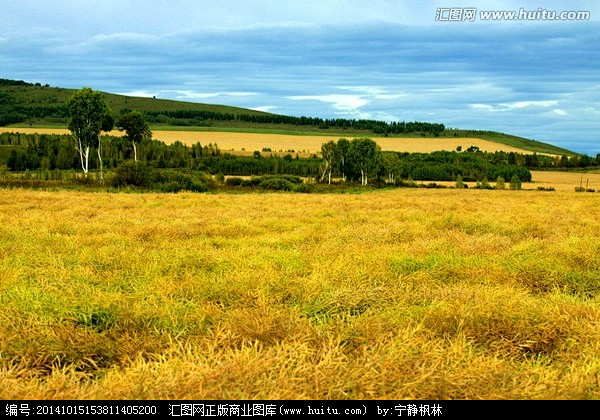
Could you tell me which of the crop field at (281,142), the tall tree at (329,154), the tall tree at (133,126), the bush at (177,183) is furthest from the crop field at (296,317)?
the crop field at (281,142)

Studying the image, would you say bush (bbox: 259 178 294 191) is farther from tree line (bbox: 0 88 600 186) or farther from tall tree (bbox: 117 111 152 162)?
tree line (bbox: 0 88 600 186)

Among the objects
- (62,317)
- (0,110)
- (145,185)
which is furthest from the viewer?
(0,110)

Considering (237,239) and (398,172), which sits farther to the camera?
(398,172)

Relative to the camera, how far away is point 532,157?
153 metres

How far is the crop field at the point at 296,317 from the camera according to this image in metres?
3.25

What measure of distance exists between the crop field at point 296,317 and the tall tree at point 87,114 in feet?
189

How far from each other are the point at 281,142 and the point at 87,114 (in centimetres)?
9834

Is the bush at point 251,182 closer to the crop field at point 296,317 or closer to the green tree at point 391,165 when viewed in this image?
the green tree at point 391,165

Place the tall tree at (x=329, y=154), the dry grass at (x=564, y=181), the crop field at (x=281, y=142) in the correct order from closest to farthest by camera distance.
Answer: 1. the dry grass at (x=564, y=181)
2. the tall tree at (x=329, y=154)
3. the crop field at (x=281, y=142)

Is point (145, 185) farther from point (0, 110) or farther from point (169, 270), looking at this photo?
point (0, 110)

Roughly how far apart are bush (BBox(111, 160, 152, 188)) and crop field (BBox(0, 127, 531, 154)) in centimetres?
8078

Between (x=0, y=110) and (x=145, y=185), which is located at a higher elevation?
(x=0, y=110)
